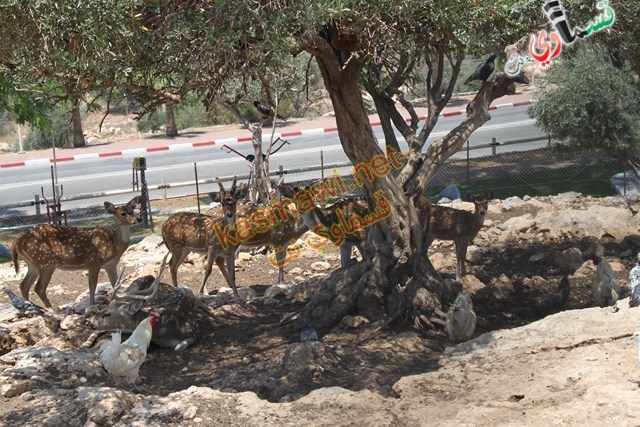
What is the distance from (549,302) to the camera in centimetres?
1204

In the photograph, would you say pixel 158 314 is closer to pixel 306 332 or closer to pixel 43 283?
pixel 306 332

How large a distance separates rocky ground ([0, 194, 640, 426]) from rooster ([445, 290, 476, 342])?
23cm

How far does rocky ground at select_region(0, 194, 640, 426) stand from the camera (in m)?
8.26

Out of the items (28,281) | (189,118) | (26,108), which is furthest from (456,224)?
(189,118)

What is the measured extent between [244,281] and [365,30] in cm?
591

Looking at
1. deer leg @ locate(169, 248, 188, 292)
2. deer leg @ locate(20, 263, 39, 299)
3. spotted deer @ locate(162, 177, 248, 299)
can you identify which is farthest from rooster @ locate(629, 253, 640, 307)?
deer leg @ locate(20, 263, 39, 299)

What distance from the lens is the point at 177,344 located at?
1130 cm

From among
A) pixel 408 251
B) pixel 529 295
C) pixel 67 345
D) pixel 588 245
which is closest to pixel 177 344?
pixel 67 345

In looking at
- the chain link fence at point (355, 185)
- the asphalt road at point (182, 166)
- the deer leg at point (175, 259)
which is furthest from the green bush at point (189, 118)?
the deer leg at point (175, 259)

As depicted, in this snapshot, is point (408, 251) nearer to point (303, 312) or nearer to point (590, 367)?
point (303, 312)

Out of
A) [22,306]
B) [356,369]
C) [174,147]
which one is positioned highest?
[174,147]

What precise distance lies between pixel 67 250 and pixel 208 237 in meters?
1.97

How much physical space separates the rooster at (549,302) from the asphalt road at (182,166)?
43.7ft

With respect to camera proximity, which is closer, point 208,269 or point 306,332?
point 306,332
